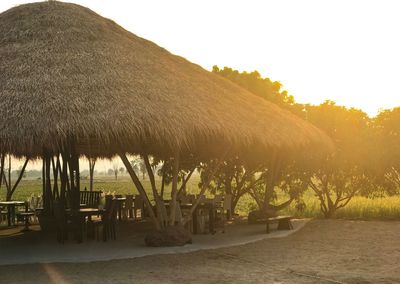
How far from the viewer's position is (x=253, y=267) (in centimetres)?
829

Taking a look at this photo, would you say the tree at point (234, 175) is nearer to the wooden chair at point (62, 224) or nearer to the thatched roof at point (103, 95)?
the thatched roof at point (103, 95)

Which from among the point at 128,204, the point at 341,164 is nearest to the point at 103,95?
the point at 128,204

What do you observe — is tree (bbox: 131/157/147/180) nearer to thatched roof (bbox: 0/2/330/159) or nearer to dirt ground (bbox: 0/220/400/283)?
thatched roof (bbox: 0/2/330/159)

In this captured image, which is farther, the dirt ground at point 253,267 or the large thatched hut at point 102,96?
the large thatched hut at point 102,96

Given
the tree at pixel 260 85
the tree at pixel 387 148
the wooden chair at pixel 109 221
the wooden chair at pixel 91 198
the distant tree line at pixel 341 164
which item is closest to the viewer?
the wooden chair at pixel 109 221

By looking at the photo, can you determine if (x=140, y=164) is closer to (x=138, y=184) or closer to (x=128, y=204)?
(x=128, y=204)

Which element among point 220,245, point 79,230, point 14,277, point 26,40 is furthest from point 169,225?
point 26,40

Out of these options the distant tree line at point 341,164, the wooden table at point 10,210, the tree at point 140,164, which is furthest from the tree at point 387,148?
the wooden table at point 10,210

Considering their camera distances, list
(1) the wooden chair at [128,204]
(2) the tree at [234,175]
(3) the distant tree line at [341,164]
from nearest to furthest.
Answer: (3) the distant tree line at [341,164] → (1) the wooden chair at [128,204] → (2) the tree at [234,175]

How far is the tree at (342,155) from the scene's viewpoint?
16000 mm

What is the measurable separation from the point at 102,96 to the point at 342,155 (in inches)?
347

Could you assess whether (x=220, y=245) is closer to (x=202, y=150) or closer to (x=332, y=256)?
(x=332, y=256)

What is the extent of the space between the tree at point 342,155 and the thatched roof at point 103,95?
2.20 metres

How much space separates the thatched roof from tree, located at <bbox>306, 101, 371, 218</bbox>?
2204mm
